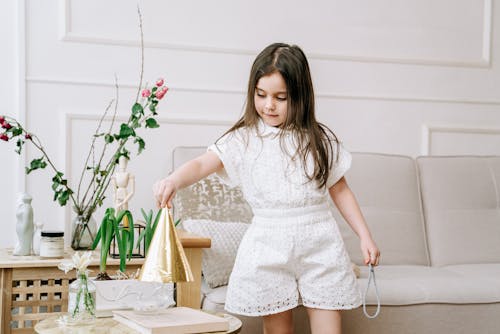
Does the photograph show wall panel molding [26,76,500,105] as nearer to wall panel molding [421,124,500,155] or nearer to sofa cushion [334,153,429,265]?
wall panel molding [421,124,500,155]

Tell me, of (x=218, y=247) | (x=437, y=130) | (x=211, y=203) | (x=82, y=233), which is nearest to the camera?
(x=218, y=247)

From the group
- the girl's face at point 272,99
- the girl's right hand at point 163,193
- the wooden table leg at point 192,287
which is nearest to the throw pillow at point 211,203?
the wooden table leg at point 192,287

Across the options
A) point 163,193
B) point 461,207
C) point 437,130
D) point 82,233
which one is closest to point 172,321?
point 163,193

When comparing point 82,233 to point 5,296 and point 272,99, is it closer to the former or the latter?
point 5,296

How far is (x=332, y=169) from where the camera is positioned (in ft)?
6.49

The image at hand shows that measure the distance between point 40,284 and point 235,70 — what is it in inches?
51.3

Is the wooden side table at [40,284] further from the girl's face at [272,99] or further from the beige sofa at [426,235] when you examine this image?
the girl's face at [272,99]

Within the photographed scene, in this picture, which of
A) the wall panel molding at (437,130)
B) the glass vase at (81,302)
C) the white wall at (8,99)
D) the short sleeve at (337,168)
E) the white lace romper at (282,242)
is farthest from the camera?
the wall panel molding at (437,130)

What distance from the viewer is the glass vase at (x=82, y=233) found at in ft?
7.79

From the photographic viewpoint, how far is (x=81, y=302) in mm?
1748

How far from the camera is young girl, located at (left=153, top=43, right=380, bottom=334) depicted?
1860 mm

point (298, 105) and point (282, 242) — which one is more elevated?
point (298, 105)

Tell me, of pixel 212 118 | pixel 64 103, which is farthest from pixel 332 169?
pixel 64 103

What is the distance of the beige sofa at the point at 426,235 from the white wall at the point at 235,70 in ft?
0.96
